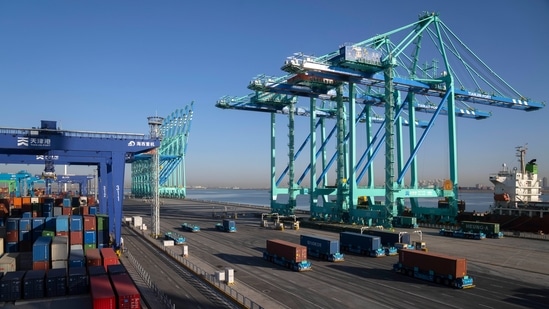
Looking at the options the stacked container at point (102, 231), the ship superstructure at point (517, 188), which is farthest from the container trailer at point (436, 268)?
the ship superstructure at point (517, 188)

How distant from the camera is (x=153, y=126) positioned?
51094 millimetres

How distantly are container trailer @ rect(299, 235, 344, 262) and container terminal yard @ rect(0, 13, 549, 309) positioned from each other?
0.15 meters

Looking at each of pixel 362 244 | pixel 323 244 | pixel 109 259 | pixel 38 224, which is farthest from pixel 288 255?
pixel 38 224

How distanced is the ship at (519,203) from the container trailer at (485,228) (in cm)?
724

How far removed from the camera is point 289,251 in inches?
1379

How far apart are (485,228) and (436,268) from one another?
99.1 feet

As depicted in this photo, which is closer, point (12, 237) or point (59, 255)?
point (59, 255)

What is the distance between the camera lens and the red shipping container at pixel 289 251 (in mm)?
34031

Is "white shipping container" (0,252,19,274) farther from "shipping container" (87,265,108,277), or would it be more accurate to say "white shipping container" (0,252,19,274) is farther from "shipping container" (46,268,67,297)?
"shipping container" (87,265,108,277)

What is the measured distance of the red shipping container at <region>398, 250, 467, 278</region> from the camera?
28.4m

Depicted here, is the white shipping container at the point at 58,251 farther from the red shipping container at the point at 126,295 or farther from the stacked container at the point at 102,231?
the red shipping container at the point at 126,295

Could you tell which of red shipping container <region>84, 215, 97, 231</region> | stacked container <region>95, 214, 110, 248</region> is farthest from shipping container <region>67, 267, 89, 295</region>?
stacked container <region>95, 214, 110, 248</region>

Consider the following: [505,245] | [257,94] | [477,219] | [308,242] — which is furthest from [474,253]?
[257,94]

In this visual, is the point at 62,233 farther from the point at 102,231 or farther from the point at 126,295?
the point at 126,295
